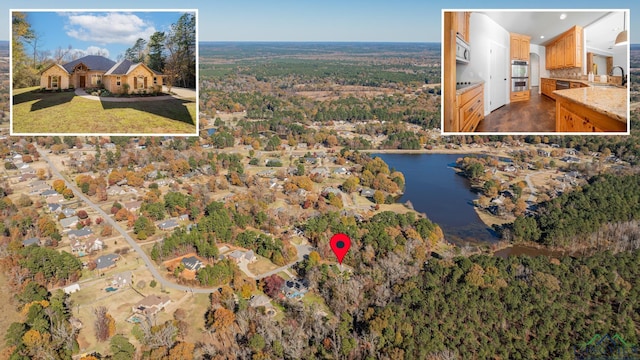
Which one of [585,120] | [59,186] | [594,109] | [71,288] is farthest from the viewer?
[59,186]

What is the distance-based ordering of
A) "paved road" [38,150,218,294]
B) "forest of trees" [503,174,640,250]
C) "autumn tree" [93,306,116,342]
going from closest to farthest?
"autumn tree" [93,306,116,342] → "paved road" [38,150,218,294] → "forest of trees" [503,174,640,250]

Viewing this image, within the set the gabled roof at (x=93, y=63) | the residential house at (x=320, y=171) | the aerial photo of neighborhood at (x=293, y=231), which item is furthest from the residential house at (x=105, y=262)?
the residential house at (x=320, y=171)

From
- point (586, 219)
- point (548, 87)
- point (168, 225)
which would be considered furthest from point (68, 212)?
point (586, 219)

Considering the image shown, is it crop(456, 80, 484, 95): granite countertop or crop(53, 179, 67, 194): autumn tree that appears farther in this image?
Result: crop(53, 179, 67, 194): autumn tree

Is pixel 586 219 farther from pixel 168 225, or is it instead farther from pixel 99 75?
pixel 99 75

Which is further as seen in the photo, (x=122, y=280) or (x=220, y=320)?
(x=122, y=280)

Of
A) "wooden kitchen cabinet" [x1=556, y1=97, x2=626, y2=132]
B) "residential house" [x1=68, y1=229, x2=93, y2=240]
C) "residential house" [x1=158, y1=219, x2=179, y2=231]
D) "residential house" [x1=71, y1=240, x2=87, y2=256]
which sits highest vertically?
"wooden kitchen cabinet" [x1=556, y1=97, x2=626, y2=132]

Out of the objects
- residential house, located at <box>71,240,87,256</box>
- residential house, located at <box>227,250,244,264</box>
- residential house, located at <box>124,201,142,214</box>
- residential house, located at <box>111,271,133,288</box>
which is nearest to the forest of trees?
residential house, located at <box>227,250,244,264</box>

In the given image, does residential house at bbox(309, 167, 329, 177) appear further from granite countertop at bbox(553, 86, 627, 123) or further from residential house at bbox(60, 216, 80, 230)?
granite countertop at bbox(553, 86, 627, 123)
